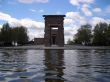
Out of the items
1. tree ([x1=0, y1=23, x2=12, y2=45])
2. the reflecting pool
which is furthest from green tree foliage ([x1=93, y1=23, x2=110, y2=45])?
the reflecting pool

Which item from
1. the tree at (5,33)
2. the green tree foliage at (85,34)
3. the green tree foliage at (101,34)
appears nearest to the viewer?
the green tree foliage at (101,34)

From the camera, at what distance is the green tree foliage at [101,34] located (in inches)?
A: 3686

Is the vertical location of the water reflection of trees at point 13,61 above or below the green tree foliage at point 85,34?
below

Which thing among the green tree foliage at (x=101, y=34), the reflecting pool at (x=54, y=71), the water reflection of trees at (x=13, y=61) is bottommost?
the reflecting pool at (x=54, y=71)

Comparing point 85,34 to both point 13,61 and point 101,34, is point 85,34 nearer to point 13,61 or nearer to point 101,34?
point 101,34

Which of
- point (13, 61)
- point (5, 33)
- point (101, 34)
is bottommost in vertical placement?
point (13, 61)

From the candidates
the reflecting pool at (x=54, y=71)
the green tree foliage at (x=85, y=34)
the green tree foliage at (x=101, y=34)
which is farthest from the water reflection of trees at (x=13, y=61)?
the green tree foliage at (x=85, y=34)

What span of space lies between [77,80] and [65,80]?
0.39 m

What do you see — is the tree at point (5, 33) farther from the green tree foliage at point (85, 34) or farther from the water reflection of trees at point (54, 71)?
the water reflection of trees at point (54, 71)

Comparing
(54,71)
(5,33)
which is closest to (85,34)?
(5,33)

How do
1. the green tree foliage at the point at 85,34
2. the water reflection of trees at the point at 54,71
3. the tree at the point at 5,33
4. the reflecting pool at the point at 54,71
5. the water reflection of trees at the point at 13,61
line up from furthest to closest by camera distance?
the green tree foliage at the point at 85,34
the tree at the point at 5,33
the water reflection of trees at the point at 13,61
the reflecting pool at the point at 54,71
the water reflection of trees at the point at 54,71

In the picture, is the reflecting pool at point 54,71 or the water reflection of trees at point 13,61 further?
the water reflection of trees at point 13,61

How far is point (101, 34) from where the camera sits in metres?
96.8

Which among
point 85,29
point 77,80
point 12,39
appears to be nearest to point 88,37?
point 85,29
